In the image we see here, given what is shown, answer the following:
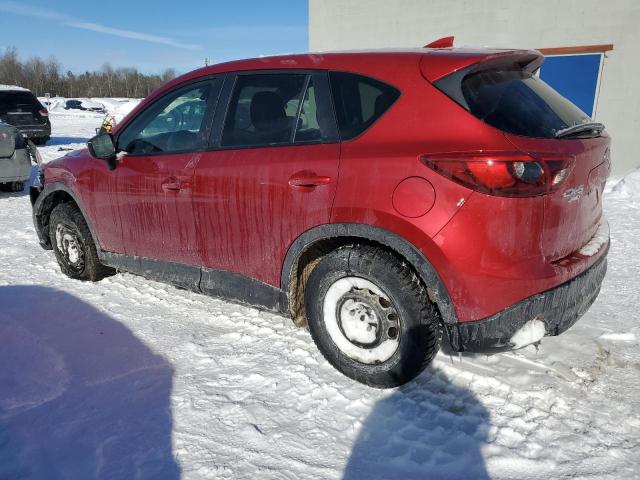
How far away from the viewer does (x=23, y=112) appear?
15477mm

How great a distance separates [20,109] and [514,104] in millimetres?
16980

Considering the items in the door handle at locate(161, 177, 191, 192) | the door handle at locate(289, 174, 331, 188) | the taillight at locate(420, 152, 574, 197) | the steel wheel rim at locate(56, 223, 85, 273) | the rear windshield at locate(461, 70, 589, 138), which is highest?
the rear windshield at locate(461, 70, 589, 138)

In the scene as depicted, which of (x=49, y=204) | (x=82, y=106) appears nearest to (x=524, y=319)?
(x=49, y=204)

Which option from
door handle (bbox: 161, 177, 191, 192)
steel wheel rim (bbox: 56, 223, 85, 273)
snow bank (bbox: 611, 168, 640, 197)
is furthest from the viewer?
snow bank (bbox: 611, 168, 640, 197)

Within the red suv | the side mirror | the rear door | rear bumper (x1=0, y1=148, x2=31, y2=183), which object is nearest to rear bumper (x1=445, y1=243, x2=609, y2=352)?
the red suv

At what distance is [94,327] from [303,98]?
220 centimetres

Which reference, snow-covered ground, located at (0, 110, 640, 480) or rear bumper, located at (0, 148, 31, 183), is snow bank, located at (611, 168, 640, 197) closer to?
snow-covered ground, located at (0, 110, 640, 480)

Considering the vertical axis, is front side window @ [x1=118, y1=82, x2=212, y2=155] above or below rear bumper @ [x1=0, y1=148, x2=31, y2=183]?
above

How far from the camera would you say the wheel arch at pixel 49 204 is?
163 inches

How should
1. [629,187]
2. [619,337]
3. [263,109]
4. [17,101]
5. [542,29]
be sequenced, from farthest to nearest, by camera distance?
1. [17,101]
2. [542,29]
3. [629,187]
4. [619,337]
5. [263,109]

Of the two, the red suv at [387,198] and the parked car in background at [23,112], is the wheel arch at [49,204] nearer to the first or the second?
the red suv at [387,198]

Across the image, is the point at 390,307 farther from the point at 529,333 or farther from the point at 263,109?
the point at 263,109

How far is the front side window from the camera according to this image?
330 centimetres

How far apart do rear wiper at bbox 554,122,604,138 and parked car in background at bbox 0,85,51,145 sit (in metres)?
16.5
